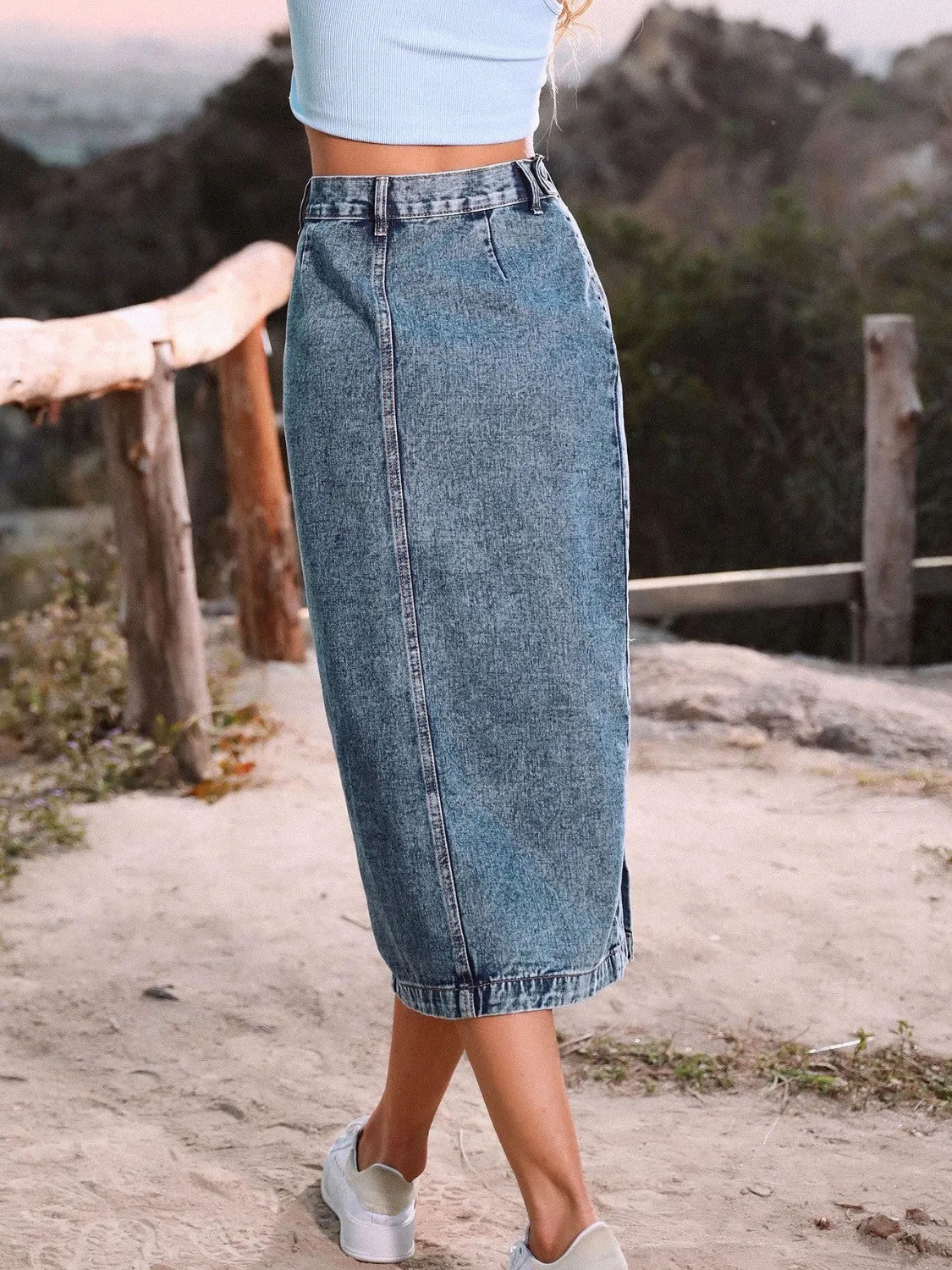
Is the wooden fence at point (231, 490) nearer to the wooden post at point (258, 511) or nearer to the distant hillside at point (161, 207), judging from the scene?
the wooden post at point (258, 511)

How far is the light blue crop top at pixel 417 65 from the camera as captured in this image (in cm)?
139

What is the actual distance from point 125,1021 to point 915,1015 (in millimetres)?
1357

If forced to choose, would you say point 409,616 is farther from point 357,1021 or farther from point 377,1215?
point 357,1021

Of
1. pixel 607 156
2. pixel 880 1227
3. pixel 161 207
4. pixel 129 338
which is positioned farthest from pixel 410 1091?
pixel 161 207

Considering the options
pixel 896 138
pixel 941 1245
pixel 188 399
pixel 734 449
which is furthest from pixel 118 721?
pixel 896 138

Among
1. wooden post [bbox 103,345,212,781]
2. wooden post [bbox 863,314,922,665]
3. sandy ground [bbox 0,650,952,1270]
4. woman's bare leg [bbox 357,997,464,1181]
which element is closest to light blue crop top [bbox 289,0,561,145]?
woman's bare leg [bbox 357,997,464,1181]

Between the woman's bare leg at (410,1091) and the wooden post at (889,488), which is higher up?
the wooden post at (889,488)

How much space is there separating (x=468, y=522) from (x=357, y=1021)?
4.35 ft

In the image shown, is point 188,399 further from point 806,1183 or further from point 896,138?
point 806,1183

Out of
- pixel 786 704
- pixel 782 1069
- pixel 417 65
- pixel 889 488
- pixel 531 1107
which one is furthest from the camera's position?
pixel 889 488

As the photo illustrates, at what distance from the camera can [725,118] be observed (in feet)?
33.2

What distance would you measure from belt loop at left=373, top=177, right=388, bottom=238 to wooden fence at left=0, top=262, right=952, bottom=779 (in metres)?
1.60

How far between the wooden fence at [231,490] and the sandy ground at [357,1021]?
400mm

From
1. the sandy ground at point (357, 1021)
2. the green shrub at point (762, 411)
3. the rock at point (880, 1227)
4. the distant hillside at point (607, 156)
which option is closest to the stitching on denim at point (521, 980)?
the sandy ground at point (357, 1021)
